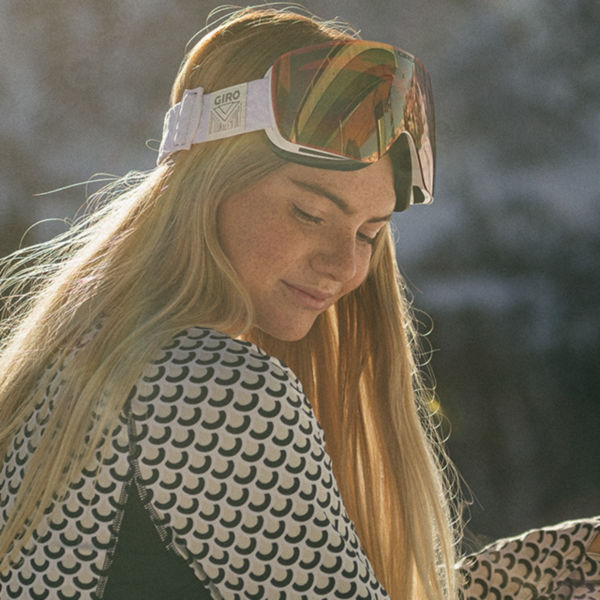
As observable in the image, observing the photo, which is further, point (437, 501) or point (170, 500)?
point (437, 501)

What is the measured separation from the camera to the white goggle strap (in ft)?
3.48

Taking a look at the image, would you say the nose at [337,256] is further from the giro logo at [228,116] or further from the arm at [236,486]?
the arm at [236,486]

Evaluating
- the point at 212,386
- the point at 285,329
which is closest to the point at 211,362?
the point at 212,386

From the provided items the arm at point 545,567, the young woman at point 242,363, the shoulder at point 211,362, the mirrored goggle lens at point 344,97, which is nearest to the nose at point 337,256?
the young woman at point 242,363

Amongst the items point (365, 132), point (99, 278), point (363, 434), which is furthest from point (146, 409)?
point (363, 434)

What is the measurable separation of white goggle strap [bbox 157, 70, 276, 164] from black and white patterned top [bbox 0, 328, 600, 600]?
0.35m

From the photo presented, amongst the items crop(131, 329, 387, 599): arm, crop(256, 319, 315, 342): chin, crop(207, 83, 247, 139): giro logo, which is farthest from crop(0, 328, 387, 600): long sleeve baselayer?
crop(207, 83, 247, 139): giro logo

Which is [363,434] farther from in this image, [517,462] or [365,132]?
[517,462]

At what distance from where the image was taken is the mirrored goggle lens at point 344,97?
1.06 m

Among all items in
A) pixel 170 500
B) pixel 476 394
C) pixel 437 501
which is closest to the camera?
pixel 170 500

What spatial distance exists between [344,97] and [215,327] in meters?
0.38

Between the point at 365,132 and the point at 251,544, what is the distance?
0.55m

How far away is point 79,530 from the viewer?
32.2 inches

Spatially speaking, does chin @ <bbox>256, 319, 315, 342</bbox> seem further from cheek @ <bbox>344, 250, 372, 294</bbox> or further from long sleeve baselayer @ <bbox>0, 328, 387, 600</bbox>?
long sleeve baselayer @ <bbox>0, 328, 387, 600</bbox>
